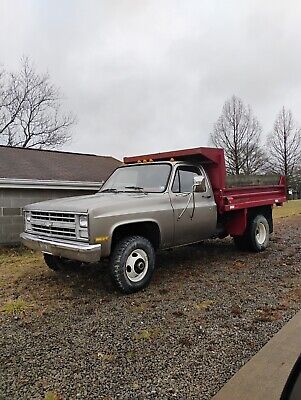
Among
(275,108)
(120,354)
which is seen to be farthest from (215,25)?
(275,108)

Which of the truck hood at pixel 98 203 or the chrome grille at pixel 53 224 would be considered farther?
the chrome grille at pixel 53 224

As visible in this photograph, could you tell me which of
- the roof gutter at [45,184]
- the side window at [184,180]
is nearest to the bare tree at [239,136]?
the roof gutter at [45,184]

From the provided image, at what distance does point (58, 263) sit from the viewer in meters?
6.23

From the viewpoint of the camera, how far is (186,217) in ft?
19.0

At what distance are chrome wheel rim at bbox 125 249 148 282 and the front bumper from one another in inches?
22.5

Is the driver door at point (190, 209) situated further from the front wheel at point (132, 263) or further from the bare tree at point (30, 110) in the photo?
the bare tree at point (30, 110)

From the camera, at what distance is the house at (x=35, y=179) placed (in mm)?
8984

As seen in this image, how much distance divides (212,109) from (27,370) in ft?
137

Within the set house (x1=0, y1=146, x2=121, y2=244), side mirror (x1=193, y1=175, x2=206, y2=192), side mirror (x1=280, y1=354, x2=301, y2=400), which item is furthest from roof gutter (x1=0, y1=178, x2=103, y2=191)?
side mirror (x1=280, y1=354, x2=301, y2=400)

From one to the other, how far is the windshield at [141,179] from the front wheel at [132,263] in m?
1.08

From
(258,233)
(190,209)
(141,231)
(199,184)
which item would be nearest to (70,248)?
(141,231)

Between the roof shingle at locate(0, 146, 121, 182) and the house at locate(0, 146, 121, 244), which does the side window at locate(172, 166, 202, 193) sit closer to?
the house at locate(0, 146, 121, 244)

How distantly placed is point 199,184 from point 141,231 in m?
1.40

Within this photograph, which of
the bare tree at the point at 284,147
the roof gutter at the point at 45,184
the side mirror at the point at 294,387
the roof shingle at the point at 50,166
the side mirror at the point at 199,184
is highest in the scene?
the bare tree at the point at 284,147
